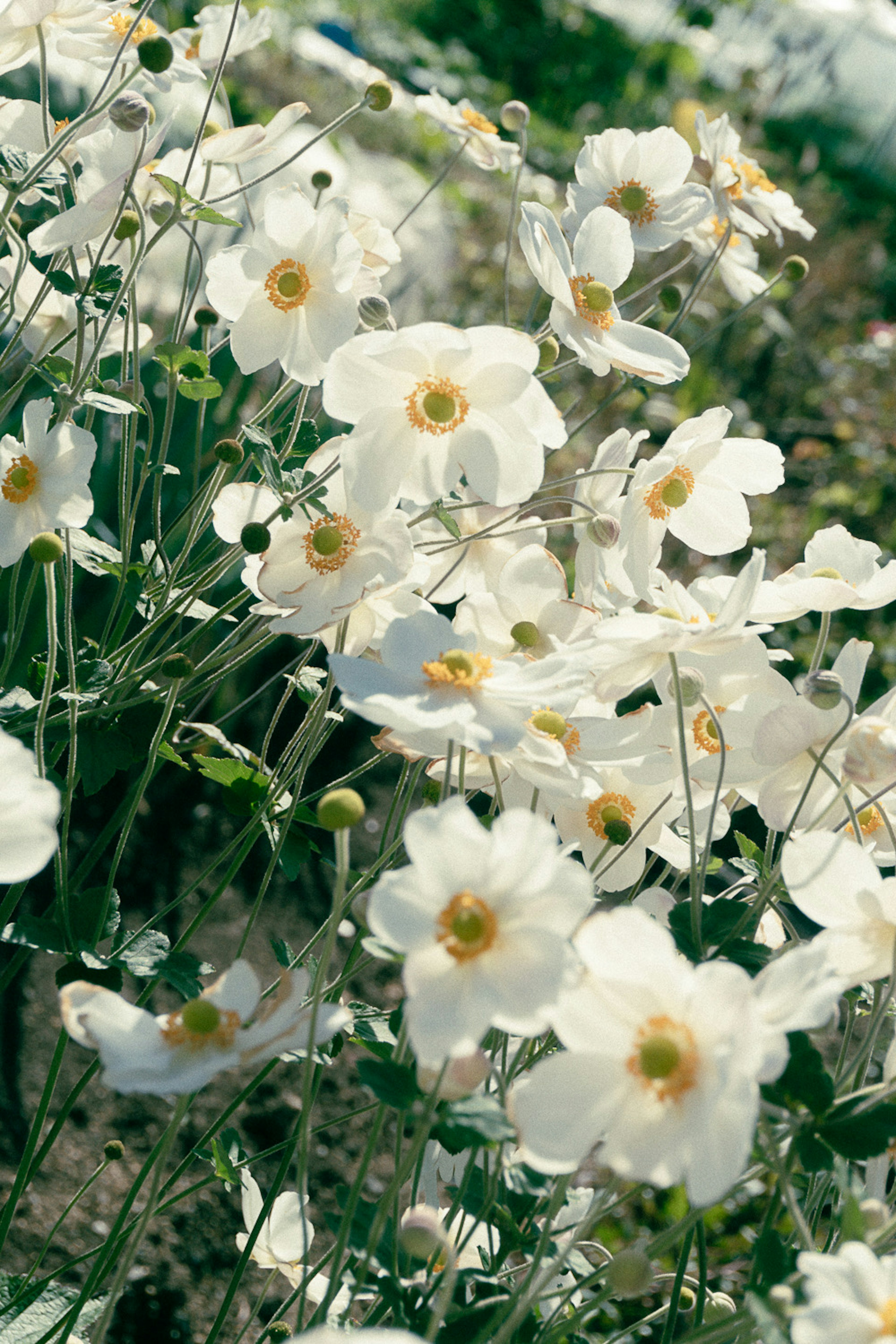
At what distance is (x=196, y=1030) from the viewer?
720 millimetres

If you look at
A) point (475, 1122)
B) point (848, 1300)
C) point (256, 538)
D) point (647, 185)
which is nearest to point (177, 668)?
point (256, 538)

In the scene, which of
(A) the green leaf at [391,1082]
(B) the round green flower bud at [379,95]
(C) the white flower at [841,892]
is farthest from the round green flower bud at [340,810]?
(B) the round green flower bud at [379,95]

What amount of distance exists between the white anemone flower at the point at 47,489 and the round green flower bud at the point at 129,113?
10.8 inches

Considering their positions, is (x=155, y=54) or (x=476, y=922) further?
(x=155, y=54)

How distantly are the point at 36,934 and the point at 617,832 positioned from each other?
0.50 m

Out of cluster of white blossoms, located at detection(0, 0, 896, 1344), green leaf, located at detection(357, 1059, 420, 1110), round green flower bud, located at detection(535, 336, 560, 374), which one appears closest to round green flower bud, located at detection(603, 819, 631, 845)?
cluster of white blossoms, located at detection(0, 0, 896, 1344)

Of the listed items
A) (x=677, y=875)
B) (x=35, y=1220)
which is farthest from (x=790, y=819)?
(x=35, y=1220)

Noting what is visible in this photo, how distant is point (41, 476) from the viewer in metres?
1.13

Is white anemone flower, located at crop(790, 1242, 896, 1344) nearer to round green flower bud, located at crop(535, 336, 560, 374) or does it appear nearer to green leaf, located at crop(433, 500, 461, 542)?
green leaf, located at crop(433, 500, 461, 542)

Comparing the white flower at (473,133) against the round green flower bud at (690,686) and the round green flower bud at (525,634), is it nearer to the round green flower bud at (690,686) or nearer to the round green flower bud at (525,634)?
the round green flower bud at (525,634)

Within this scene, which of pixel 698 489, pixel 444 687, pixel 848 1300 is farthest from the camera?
pixel 698 489

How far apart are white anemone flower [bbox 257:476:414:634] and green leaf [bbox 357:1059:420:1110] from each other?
0.38m

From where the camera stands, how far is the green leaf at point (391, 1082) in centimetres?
73

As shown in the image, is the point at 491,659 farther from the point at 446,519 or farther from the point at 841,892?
the point at 841,892
